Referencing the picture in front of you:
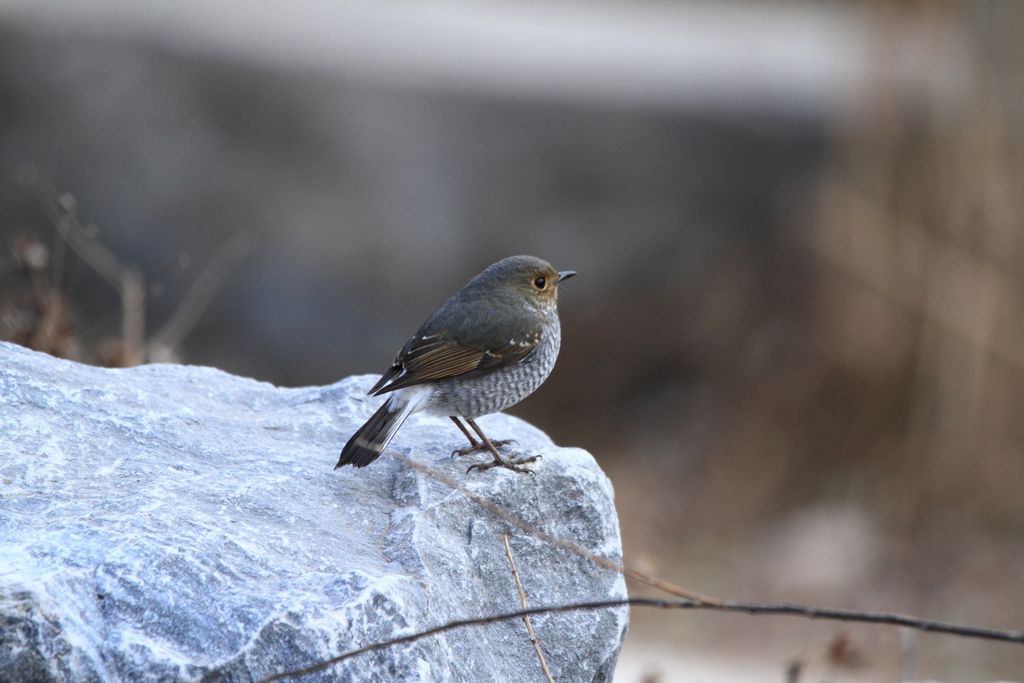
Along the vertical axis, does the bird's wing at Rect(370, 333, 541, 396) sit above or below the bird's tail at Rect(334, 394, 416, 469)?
above

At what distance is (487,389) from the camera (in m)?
4.55

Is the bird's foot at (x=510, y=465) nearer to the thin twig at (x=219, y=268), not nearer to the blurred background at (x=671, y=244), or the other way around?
the blurred background at (x=671, y=244)

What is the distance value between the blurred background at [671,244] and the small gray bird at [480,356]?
154 inches

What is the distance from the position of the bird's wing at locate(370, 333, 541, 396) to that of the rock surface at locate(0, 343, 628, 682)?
0.88ft

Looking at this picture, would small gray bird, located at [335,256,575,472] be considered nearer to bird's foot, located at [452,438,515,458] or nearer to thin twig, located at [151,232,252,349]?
bird's foot, located at [452,438,515,458]

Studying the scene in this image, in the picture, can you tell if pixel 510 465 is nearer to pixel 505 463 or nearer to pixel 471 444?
pixel 505 463

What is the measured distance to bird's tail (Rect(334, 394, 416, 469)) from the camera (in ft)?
13.1

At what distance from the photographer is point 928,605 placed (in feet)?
30.3

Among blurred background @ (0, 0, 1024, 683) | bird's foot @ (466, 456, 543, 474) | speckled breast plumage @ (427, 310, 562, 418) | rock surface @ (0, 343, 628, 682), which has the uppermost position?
blurred background @ (0, 0, 1024, 683)

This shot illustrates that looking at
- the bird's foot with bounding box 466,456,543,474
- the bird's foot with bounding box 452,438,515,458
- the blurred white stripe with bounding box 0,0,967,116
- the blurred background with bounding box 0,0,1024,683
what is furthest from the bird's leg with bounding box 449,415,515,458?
the blurred white stripe with bounding box 0,0,967,116

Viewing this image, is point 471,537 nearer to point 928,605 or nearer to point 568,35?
point 928,605

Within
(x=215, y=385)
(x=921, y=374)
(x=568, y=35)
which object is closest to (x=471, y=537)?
(x=215, y=385)

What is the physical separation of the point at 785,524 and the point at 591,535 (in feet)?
21.0

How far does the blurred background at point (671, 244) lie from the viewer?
9727 mm
